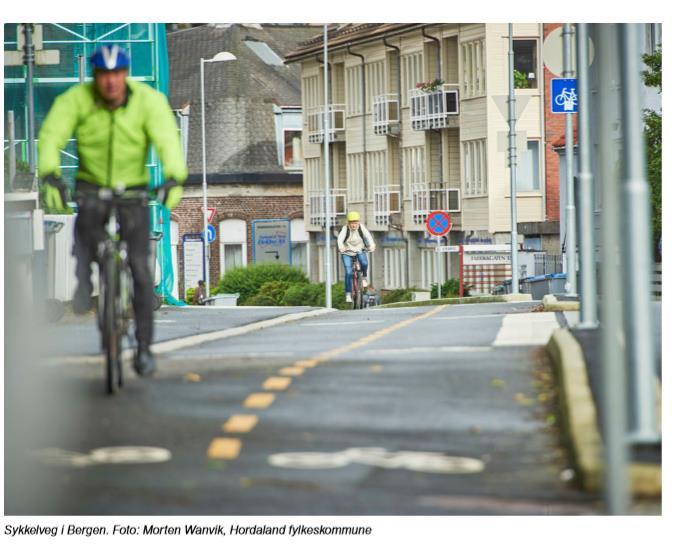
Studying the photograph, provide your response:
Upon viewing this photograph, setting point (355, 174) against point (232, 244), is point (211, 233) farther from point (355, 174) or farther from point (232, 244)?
point (355, 174)

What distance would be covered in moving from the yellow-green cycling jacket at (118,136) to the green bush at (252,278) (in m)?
3.86

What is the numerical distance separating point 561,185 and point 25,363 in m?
7.77

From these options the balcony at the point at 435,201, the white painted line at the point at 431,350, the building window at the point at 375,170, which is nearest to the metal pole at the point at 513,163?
the balcony at the point at 435,201

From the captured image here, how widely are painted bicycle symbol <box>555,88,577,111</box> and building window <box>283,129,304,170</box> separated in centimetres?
205

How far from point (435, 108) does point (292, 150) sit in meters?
1.13

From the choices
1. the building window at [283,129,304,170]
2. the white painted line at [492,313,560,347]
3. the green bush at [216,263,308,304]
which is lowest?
the white painted line at [492,313,560,347]

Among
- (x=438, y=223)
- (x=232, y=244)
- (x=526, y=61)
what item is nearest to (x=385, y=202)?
(x=438, y=223)

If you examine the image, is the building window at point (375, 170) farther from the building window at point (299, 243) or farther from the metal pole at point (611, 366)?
the metal pole at point (611, 366)

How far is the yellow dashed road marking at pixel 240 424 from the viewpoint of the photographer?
7.82m

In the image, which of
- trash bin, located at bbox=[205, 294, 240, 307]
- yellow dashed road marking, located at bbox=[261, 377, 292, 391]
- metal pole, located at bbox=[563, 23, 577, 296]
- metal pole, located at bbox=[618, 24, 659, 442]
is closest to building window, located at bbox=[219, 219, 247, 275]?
trash bin, located at bbox=[205, 294, 240, 307]

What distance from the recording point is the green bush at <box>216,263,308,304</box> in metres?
12.4

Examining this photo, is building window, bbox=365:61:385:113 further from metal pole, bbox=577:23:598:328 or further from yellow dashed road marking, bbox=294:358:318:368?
yellow dashed road marking, bbox=294:358:318:368

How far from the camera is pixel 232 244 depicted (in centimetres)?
1121

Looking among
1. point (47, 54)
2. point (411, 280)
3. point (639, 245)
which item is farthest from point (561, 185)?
point (639, 245)
